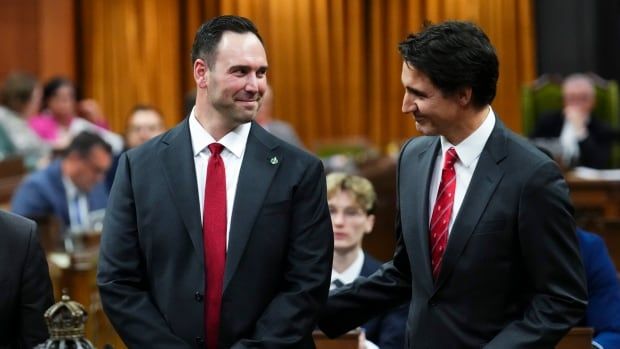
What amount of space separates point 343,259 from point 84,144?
3.43m

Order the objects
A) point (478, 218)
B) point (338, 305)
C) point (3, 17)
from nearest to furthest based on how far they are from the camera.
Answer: point (478, 218) → point (338, 305) → point (3, 17)

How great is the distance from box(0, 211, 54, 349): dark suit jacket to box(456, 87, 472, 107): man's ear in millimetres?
1110

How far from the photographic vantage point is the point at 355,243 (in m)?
4.35

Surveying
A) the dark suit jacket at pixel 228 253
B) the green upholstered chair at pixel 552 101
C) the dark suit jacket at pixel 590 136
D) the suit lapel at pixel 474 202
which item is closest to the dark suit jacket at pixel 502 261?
the suit lapel at pixel 474 202

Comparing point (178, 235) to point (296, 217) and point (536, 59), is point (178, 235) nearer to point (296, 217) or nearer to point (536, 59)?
point (296, 217)

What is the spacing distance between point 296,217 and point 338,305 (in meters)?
0.36

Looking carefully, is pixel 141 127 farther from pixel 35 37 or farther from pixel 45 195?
pixel 35 37

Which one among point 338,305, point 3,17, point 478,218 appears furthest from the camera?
point 3,17

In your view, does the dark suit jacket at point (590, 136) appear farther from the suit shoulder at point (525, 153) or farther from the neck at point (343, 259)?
the suit shoulder at point (525, 153)

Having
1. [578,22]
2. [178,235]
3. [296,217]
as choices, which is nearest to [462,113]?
[296,217]

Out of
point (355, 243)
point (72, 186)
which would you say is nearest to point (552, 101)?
point (72, 186)

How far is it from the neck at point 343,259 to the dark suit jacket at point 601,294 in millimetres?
756

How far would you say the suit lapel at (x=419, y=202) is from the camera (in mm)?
3164

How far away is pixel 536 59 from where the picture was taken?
42.3 ft
